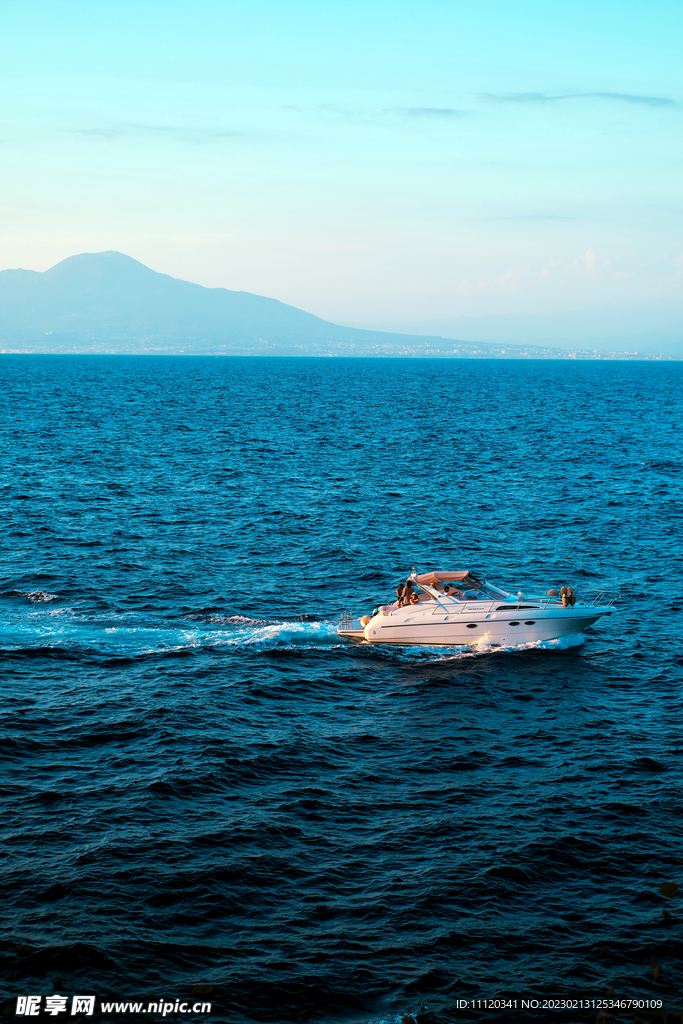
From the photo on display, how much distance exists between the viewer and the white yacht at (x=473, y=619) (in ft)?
121

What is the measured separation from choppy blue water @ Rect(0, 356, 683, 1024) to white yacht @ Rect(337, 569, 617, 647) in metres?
0.80

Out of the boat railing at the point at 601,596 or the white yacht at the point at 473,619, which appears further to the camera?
the boat railing at the point at 601,596

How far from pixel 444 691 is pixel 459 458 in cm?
5815

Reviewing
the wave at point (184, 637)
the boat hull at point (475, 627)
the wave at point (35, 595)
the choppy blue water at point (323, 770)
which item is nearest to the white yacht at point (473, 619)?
the boat hull at point (475, 627)

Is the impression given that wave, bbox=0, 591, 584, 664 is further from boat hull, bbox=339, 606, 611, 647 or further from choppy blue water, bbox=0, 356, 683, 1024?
boat hull, bbox=339, 606, 611, 647

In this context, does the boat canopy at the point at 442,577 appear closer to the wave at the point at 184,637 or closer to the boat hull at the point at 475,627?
the boat hull at the point at 475,627

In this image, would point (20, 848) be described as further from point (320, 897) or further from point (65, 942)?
point (320, 897)

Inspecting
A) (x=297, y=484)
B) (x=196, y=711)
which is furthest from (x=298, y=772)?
(x=297, y=484)

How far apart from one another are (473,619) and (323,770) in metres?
12.8

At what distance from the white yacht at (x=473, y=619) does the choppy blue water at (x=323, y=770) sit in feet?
2.62

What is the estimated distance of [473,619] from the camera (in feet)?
121

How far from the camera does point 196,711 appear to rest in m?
29.7

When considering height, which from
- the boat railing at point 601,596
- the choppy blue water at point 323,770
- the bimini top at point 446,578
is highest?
the bimini top at point 446,578

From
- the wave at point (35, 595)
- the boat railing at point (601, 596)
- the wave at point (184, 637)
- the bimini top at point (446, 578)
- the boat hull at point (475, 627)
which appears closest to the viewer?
the wave at point (184, 637)
